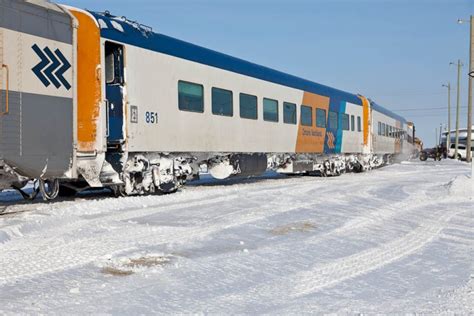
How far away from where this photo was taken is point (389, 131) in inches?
1214

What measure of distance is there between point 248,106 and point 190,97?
2.71 m

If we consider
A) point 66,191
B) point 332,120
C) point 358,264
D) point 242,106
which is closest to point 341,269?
point 358,264

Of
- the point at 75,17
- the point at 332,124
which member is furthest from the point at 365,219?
the point at 332,124

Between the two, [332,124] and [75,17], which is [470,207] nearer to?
[75,17]

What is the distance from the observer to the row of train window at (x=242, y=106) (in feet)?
38.3

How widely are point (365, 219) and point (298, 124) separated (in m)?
9.46

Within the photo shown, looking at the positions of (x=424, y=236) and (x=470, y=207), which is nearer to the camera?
(x=424, y=236)

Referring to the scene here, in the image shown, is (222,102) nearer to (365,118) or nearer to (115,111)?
(115,111)

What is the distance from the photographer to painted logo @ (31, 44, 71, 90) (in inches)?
314

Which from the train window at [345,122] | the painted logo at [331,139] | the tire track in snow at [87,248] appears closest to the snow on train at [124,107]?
the tire track in snow at [87,248]

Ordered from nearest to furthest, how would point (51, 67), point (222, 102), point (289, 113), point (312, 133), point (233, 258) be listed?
1. point (233, 258)
2. point (51, 67)
3. point (222, 102)
4. point (289, 113)
5. point (312, 133)

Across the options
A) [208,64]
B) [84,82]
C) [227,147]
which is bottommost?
[227,147]

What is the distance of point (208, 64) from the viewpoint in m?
12.4

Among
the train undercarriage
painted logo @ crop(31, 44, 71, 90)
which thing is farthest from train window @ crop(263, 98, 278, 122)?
painted logo @ crop(31, 44, 71, 90)
